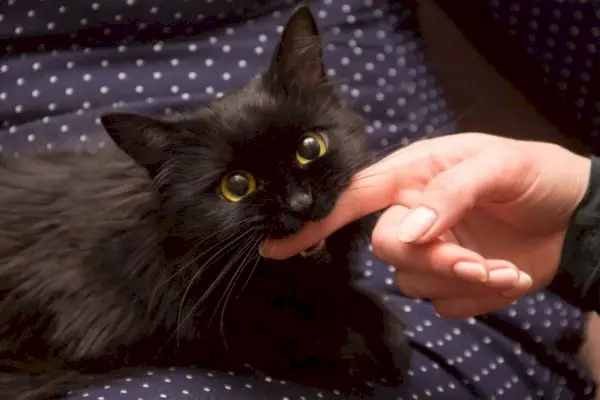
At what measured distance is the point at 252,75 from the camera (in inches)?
47.7

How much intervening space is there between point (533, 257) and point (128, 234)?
1.88ft

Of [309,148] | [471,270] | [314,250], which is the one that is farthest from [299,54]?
[471,270]

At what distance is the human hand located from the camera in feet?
2.61

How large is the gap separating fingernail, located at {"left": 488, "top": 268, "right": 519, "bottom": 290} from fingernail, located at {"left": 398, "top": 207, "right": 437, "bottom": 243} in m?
0.09

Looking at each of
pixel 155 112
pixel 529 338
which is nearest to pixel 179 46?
pixel 155 112

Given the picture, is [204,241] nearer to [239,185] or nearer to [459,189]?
[239,185]

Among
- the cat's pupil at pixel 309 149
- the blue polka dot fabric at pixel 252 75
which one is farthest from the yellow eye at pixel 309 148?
the blue polka dot fabric at pixel 252 75

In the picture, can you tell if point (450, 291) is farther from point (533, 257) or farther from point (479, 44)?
point (479, 44)

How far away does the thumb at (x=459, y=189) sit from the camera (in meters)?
0.78

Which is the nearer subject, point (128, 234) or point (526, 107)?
point (128, 234)

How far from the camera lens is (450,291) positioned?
91cm

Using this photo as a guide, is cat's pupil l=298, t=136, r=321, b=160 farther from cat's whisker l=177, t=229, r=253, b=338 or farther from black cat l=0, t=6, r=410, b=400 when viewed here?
cat's whisker l=177, t=229, r=253, b=338

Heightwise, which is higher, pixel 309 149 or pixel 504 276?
pixel 309 149

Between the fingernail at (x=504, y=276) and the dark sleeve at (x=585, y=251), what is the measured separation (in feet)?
0.61
